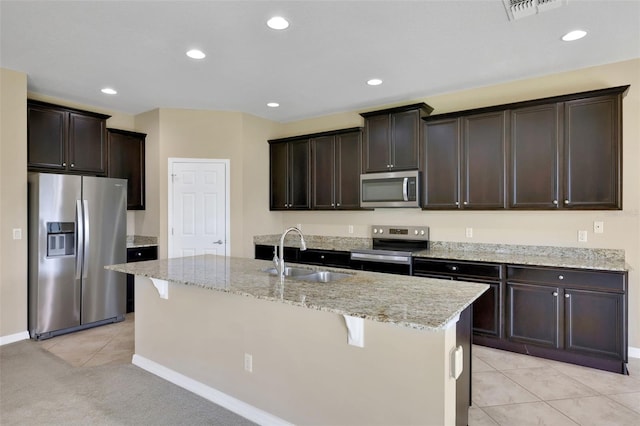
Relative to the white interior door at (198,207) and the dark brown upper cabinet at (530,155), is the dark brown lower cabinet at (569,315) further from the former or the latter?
the white interior door at (198,207)

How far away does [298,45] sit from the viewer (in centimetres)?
301

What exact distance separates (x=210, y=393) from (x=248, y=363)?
0.48 metres

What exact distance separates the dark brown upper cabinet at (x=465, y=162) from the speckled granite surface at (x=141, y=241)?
3633mm

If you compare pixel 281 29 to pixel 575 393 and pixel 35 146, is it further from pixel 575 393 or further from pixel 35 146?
pixel 575 393

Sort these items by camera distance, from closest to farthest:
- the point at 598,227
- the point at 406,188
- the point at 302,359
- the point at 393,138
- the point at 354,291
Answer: the point at 354,291, the point at 302,359, the point at 598,227, the point at 406,188, the point at 393,138

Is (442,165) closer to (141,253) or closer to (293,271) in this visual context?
(293,271)

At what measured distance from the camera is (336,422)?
195 cm

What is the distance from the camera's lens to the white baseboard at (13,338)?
3.55m

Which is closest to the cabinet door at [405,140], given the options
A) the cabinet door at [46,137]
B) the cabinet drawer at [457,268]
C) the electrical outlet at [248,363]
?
the cabinet drawer at [457,268]

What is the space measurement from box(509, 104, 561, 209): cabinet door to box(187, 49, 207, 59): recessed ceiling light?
10.1ft

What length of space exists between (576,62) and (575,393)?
291cm

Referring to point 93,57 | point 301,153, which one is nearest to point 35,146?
point 93,57

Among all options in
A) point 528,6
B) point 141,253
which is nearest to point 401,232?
point 528,6

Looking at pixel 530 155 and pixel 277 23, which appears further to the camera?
pixel 530 155
